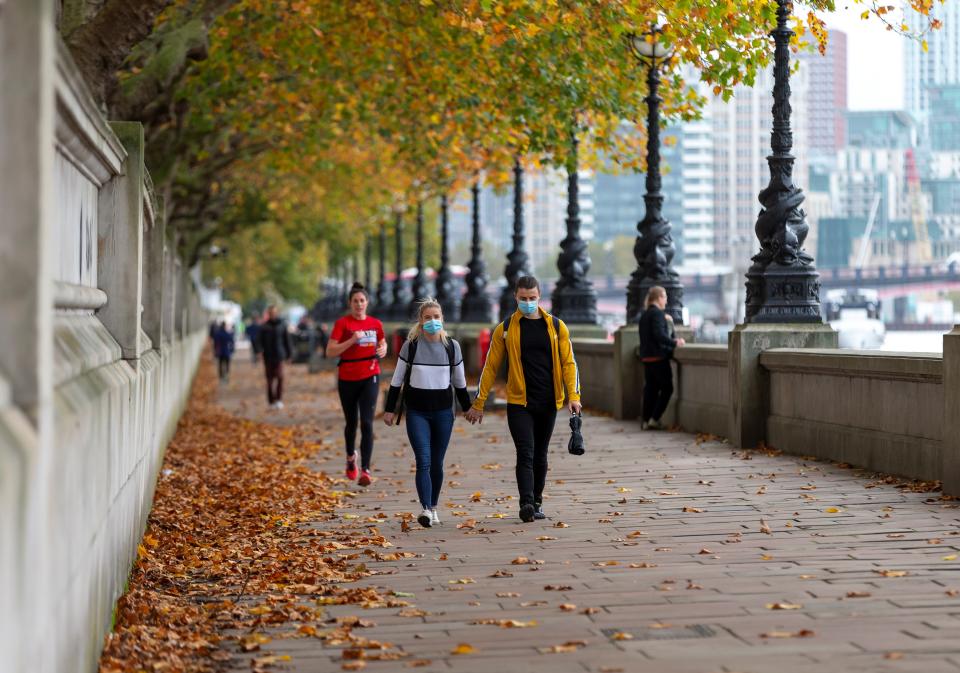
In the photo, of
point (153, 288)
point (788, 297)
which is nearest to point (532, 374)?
point (153, 288)

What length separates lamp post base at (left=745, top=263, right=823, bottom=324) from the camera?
1667cm

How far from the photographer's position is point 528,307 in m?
11.1

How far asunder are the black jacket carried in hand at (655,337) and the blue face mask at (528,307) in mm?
8258

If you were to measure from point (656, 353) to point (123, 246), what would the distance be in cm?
1174

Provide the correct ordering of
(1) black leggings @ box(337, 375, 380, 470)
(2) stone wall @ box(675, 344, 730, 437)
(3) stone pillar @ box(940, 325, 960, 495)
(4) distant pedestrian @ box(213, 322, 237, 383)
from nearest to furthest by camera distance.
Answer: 1. (3) stone pillar @ box(940, 325, 960, 495)
2. (1) black leggings @ box(337, 375, 380, 470)
3. (2) stone wall @ box(675, 344, 730, 437)
4. (4) distant pedestrian @ box(213, 322, 237, 383)

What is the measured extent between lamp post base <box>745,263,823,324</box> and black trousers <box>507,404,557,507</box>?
595 cm

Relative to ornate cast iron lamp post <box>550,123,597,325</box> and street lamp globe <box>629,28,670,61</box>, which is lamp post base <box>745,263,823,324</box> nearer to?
street lamp globe <box>629,28,670,61</box>

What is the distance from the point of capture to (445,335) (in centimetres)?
1141

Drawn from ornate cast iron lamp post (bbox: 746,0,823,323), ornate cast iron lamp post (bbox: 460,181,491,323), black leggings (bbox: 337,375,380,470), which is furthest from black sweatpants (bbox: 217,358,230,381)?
black leggings (bbox: 337,375,380,470)

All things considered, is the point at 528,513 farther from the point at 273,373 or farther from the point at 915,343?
the point at 915,343

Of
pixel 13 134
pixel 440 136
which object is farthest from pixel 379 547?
pixel 440 136

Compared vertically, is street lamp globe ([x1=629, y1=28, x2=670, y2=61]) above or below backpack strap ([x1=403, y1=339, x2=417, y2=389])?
above

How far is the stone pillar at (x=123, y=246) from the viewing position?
27.1 feet

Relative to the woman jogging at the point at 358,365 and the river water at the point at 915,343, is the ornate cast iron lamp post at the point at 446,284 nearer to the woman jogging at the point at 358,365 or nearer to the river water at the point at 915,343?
the river water at the point at 915,343
